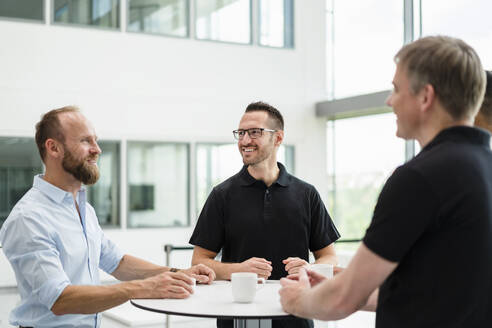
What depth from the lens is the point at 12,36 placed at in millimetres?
9797

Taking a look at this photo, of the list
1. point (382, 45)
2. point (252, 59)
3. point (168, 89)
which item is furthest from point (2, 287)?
point (382, 45)

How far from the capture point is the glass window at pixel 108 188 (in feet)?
34.1

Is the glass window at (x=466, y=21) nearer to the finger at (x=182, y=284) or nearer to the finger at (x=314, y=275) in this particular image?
the finger at (x=182, y=284)

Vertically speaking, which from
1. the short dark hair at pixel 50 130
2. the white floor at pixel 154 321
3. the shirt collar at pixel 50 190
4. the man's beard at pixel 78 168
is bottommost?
the white floor at pixel 154 321

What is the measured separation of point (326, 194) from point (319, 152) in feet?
2.64

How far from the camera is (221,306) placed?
7.24ft

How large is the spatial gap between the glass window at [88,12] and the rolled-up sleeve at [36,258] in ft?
27.7

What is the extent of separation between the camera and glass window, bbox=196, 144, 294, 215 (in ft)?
37.1

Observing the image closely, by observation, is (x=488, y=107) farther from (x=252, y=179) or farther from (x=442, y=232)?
(x=252, y=179)

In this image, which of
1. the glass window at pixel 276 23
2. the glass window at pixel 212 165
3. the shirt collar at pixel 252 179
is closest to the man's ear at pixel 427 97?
the shirt collar at pixel 252 179

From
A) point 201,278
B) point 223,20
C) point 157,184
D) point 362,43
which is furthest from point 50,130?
point 362,43

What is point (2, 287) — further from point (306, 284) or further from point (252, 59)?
point (306, 284)

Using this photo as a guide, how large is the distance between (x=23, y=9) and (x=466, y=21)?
21.5 ft

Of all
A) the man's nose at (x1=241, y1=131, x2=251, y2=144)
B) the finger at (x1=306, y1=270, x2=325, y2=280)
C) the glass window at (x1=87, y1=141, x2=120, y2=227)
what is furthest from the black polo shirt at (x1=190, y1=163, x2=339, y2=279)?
the glass window at (x1=87, y1=141, x2=120, y2=227)
